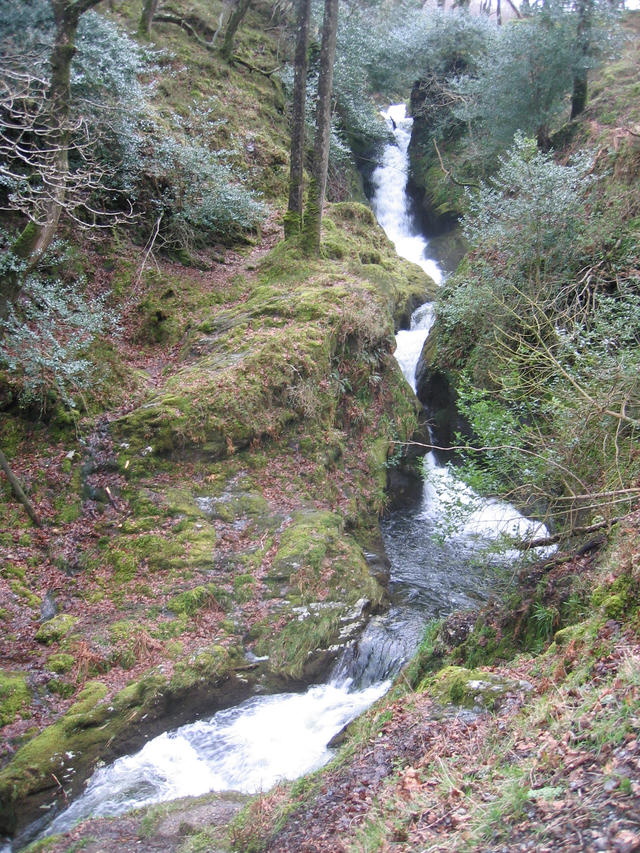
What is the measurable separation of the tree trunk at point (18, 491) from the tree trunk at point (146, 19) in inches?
648

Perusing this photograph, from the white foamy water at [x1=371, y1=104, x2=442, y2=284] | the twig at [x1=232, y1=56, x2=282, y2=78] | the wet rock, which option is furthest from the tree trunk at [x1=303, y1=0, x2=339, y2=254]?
the wet rock

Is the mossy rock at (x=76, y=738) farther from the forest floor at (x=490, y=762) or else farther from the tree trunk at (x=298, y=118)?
the tree trunk at (x=298, y=118)

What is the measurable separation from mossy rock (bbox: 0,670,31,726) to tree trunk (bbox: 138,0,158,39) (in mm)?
19158

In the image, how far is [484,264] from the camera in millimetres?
12883

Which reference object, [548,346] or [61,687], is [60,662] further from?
[548,346]

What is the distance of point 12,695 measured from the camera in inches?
241

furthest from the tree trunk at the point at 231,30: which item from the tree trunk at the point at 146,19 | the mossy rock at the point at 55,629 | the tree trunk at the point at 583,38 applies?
the mossy rock at the point at 55,629

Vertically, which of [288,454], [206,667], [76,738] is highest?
[288,454]

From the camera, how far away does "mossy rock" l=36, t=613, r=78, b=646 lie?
6.83m

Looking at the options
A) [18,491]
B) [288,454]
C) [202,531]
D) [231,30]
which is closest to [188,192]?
[288,454]

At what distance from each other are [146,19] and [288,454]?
16.1 m

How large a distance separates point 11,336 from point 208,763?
20.7 feet

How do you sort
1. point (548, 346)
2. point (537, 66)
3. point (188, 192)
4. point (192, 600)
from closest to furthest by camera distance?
point (192, 600) → point (548, 346) → point (188, 192) → point (537, 66)

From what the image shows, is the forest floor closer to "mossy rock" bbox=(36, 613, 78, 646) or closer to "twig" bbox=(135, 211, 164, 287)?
"mossy rock" bbox=(36, 613, 78, 646)
